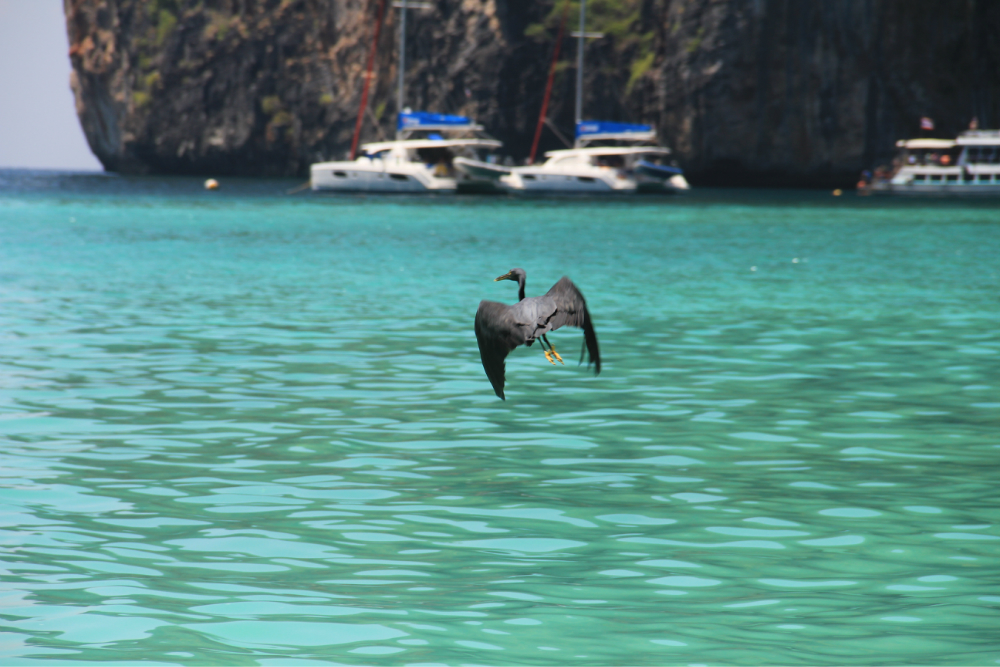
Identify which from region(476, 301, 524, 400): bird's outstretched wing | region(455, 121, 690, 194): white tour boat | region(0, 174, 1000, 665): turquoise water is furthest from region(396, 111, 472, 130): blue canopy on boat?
region(476, 301, 524, 400): bird's outstretched wing

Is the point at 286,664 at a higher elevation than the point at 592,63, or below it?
below

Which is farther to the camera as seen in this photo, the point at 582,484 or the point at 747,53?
the point at 747,53

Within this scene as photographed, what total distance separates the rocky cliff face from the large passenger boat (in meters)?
12.7

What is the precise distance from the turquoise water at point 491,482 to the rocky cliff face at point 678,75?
68.0m

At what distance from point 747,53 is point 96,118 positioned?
8341 centimetres

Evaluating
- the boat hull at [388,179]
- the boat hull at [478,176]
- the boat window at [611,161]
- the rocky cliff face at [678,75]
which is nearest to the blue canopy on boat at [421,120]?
A: the boat hull at [388,179]

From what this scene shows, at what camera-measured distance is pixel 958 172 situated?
70750mm

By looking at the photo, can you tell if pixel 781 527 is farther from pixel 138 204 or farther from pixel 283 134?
pixel 283 134

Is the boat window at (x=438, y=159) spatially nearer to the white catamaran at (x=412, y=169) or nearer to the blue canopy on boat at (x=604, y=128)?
the white catamaran at (x=412, y=169)

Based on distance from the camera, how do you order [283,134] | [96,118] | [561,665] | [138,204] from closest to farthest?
1. [561,665]
2. [138,204]
3. [283,134]
4. [96,118]

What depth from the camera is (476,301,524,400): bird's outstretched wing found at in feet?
21.4

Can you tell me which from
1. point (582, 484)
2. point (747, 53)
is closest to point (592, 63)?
point (747, 53)

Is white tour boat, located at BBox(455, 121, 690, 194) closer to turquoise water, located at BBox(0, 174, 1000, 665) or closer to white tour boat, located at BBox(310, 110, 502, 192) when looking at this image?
white tour boat, located at BBox(310, 110, 502, 192)

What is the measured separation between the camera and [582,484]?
9.14 metres
